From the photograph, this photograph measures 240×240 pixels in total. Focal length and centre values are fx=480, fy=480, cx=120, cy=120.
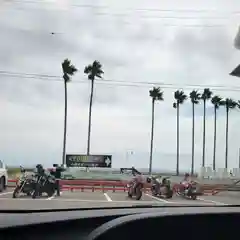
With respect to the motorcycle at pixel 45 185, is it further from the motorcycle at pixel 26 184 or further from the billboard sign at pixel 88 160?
the billboard sign at pixel 88 160

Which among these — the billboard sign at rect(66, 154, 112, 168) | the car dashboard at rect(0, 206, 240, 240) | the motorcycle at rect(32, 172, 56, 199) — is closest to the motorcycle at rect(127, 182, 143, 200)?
the motorcycle at rect(32, 172, 56, 199)

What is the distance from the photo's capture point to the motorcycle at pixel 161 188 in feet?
48.1

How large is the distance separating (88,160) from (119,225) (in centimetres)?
3362

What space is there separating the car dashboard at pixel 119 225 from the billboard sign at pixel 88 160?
1292 inches

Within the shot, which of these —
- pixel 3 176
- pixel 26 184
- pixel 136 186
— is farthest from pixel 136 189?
pixel 3 176

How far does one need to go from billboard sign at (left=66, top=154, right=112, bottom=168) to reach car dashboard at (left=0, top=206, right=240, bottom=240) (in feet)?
108

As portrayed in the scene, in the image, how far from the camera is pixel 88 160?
35.1 metres

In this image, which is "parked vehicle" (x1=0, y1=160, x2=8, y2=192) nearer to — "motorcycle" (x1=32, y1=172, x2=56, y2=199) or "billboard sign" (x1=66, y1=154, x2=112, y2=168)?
"motorcycle" (x1=32, y1=172, x2=56, y2=199)

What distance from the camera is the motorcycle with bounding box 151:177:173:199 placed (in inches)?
577

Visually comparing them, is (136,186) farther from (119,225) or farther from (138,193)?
(119,225)

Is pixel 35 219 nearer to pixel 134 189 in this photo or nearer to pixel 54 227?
pixel 54 227

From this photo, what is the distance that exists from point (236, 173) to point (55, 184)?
2048 cm

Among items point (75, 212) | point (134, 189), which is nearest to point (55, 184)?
point (134, 189)

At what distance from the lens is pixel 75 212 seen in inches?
79.7
